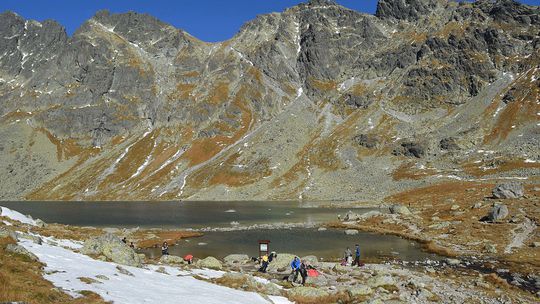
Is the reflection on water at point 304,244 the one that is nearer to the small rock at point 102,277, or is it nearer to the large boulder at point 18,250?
the small rock at point 102,277

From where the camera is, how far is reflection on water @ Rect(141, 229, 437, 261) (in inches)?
2242

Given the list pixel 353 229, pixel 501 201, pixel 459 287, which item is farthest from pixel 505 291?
pixel 501 201

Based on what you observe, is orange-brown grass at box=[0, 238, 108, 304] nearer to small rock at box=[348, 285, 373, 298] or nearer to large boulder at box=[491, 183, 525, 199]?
small rock at box=[348, 285, 373, 298]

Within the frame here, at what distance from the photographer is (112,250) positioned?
1313 inches

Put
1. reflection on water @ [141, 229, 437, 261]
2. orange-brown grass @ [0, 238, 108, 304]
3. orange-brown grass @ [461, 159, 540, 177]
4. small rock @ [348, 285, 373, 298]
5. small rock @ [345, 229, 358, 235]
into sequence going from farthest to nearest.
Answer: orange-brown grass @ [461, 159, 540, 177]
small rock @ [345, 229, 358, 235]
reflection on water @ [141, 229, 437, 261]
small rock @ [348, 285, 373, 298]
orange-brown grass @ [0, 238, 108, 304]

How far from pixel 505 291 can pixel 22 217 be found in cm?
5617

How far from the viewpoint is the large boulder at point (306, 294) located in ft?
91.9

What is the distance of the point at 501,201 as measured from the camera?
8331cm

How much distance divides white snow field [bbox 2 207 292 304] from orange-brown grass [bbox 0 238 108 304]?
2.02 feet

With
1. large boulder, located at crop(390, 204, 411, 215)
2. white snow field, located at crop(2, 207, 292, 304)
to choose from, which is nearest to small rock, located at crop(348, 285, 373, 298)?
white snow field, located at crop(2, 207, 292, 304)

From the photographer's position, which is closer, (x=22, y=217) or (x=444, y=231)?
(x=22, y=217)

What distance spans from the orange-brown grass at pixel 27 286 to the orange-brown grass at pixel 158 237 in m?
44.9

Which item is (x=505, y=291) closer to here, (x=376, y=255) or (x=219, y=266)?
(x=376, y=255)

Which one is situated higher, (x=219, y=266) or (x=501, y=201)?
(x=501, y=201)
